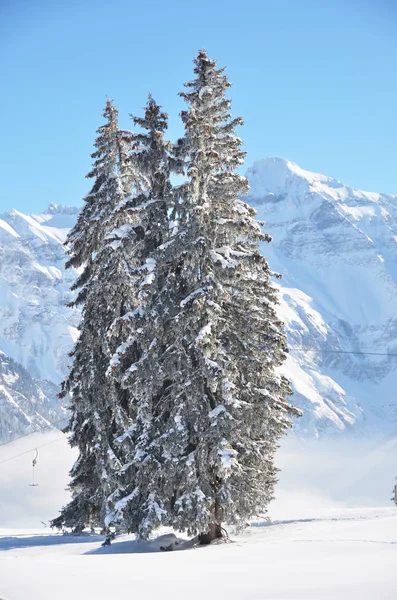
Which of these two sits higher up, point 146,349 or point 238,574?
point 146,349

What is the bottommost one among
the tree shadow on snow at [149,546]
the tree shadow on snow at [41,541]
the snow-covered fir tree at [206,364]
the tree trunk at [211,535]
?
the tree shadow on snow at [41,541]

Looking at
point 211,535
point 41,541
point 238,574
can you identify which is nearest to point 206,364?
point 211,535

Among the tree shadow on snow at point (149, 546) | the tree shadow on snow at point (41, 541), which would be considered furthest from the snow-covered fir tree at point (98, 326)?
the tree shadow on snow at point (149, 546)

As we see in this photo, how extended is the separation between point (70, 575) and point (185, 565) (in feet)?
6.60

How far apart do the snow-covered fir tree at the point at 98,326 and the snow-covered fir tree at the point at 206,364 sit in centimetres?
306

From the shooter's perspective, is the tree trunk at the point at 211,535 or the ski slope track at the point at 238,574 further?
the tree trunk at the point at 211,535

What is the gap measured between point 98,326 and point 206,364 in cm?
658

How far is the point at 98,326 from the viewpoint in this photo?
22.2 metres

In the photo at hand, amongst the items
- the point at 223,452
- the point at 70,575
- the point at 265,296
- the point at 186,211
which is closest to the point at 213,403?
the point at 223,452

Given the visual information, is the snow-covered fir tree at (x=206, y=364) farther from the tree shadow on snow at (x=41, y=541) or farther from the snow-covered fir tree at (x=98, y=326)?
the tree shadow on snow at (x=41, y=541)

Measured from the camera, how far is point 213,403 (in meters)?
17.4

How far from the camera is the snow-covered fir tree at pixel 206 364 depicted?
54.6 ft

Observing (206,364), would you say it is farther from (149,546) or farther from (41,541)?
(41,541)

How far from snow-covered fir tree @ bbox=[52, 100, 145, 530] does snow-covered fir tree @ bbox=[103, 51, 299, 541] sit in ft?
10.0
